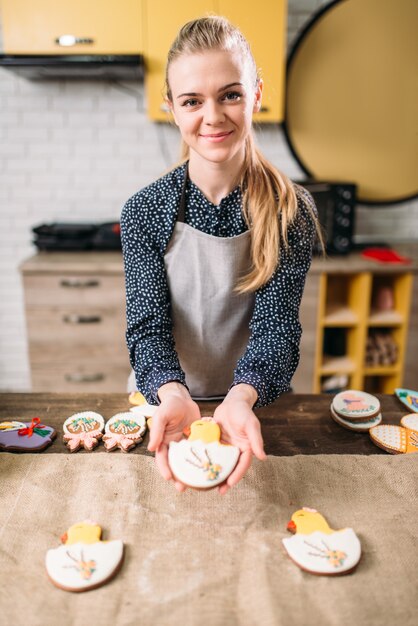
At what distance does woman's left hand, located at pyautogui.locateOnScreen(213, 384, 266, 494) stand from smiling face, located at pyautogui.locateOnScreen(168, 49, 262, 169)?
573mm

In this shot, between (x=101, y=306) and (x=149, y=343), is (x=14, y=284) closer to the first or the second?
(x=101, y=306)

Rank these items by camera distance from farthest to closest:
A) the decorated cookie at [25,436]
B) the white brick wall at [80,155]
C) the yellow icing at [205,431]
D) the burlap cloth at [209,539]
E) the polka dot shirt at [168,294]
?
the white brick wall at [80,155] < the polka dot shirt at [168,294] < the decorated cookie at [25,436] < the yellow icing at [205,431] < the burlap cloth at [209,539]

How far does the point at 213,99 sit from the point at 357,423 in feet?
2.68

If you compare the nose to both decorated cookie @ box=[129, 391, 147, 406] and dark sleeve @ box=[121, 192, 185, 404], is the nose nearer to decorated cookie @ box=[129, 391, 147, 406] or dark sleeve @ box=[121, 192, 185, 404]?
dark sleeve @ box=[121, 192, 185, 404]

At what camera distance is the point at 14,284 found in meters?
3.37

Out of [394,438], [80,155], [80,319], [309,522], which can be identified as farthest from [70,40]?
[309,522]

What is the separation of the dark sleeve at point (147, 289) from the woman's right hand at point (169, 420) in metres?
0.11

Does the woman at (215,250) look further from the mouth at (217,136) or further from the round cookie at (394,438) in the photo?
the round cookie at (394,438)

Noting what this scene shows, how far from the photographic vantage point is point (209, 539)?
3.08ft

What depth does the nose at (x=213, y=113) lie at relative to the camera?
1227 millimetres

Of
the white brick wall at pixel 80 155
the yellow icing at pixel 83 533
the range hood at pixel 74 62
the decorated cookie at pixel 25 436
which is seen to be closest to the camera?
the yellow icing at pixel 83 533

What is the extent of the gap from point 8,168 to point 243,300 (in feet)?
7.33

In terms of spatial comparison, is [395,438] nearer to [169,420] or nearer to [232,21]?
[169,420]

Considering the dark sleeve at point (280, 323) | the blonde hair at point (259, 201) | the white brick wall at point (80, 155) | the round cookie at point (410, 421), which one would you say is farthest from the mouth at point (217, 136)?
the white brick wall at point (80, 155)
